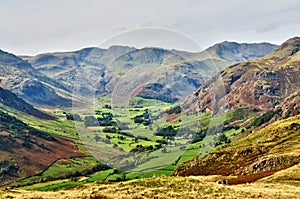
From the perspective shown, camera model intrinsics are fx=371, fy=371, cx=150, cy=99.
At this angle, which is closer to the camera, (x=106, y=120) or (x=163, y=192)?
(x=106, y=120)

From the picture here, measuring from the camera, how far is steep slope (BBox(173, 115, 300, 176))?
105 m

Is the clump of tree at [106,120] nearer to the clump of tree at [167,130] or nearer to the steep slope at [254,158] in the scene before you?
the clump of tree at [167,130]

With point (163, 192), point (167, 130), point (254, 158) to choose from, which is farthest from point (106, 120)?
point (254, 158)

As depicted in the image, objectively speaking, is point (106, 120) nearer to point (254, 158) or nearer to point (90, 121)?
point (90, 121)

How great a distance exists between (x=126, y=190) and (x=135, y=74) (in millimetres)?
15750

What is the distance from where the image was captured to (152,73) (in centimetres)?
3850

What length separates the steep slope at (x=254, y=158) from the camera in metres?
105

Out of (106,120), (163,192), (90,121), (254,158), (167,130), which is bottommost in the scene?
(254,158)

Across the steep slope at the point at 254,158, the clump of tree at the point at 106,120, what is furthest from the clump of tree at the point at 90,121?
the steep slope at the point at 254,158

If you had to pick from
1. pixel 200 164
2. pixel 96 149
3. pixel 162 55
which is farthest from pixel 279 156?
pixel 96 149

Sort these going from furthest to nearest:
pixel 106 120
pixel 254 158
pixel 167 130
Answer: pixel 254 158, pixel 106 120, pixel 167 130

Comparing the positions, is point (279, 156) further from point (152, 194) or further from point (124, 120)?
point (124, 120)

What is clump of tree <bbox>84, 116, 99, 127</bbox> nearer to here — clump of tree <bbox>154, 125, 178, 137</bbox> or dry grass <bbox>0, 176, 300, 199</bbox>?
dry grass <bbox>0, 176, 300, 199</bbox>

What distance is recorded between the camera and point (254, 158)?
426ft
